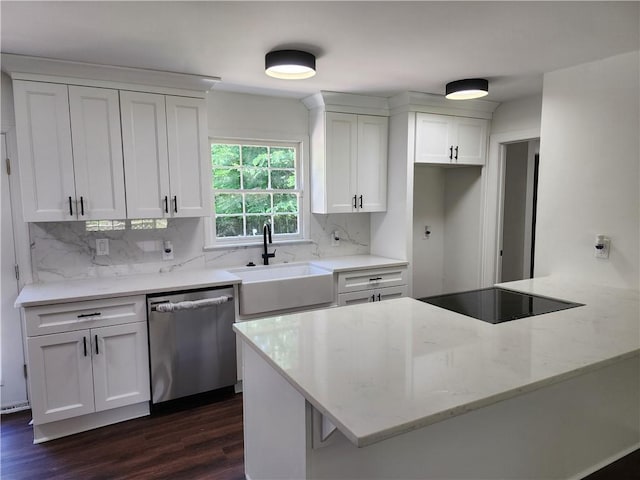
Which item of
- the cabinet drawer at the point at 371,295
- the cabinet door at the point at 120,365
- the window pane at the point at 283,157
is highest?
the window pane at the point at 283,157

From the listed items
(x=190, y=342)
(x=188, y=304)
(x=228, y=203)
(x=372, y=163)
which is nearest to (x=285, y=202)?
(x=228, y=203)

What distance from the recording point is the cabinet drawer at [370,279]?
11.4 feet

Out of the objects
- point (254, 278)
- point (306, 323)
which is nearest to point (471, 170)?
point (254, 278)

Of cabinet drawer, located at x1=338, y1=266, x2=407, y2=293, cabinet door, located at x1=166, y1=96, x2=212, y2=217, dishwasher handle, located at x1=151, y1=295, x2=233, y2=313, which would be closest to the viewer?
dishwasher handle, located at x1=151, y1=295, x2=233, y2=313

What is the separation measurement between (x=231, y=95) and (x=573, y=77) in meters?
2.56

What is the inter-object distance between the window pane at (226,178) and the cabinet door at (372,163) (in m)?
1.09

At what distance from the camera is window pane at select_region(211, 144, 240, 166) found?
354 cm

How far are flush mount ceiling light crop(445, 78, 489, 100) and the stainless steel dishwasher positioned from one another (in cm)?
224

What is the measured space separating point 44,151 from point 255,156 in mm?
1591

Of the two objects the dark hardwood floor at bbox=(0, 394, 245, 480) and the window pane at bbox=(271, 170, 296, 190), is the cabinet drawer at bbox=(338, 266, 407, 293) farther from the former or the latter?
the dark hardwood floor at bbox=(0, 394, 245, 480)

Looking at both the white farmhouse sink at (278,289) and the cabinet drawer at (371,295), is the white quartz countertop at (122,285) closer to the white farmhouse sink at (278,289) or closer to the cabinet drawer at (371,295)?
the white farmhouse sink at (278,289)

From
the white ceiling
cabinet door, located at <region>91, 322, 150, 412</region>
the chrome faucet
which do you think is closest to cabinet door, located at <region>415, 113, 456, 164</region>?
the white ceiling

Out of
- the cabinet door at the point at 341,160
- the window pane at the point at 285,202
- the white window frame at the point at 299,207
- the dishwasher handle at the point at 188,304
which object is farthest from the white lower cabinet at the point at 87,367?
the cabinet door at the point at 341,160

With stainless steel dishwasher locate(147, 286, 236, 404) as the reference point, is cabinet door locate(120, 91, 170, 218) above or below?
above
